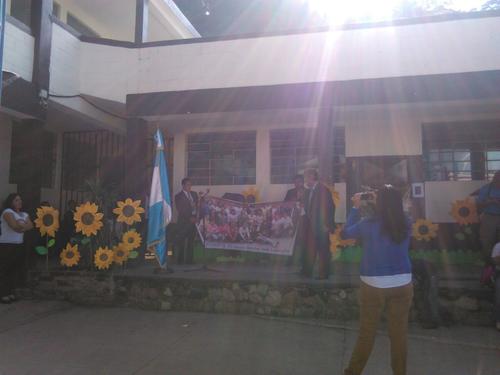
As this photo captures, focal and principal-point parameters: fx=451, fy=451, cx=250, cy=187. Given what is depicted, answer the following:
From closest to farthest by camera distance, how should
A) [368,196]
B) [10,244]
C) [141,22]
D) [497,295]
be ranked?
[368,196]
[497,295]
[10,244]
[141,22]

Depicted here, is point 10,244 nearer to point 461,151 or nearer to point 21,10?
point 21,10

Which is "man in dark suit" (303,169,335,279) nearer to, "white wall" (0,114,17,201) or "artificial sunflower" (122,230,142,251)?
"artificial sunflower" (122,230,142,251)

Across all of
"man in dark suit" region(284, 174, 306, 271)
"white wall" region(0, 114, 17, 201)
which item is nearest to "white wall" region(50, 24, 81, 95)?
"white wall" region(0, 114, 17, 201)

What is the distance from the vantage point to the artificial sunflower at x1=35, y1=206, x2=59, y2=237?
7.05 metres

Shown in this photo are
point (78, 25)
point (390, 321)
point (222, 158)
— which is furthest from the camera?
point (78, 25)

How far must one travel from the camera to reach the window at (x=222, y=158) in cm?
993

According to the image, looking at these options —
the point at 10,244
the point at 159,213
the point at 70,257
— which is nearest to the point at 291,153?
the point at 159,213

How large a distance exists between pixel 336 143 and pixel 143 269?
4.70 meters

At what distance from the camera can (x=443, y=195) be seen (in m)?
8.97

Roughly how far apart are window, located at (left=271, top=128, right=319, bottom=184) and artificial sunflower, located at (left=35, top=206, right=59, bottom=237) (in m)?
4.45

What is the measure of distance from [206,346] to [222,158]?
221 inches

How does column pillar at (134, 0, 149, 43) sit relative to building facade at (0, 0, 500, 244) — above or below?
above

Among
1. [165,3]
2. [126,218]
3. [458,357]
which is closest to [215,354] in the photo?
[458,357]

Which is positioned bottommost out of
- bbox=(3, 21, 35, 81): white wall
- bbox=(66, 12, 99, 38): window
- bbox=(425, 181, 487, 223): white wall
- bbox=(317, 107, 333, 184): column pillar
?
bbox=(425, 181, 487, 223): white wall
